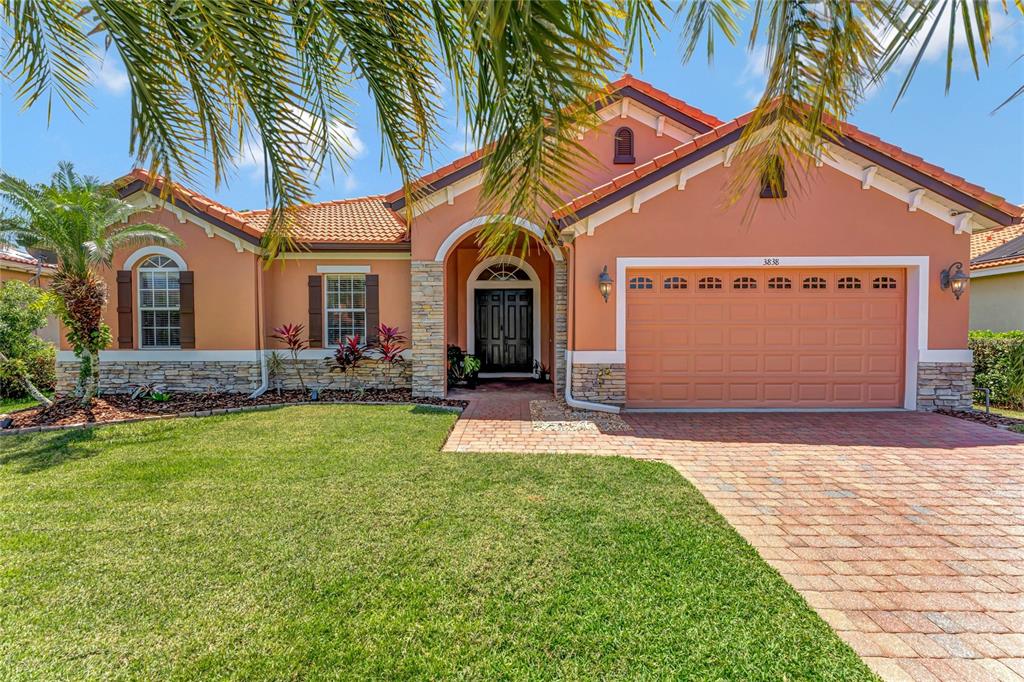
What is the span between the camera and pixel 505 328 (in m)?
13.9

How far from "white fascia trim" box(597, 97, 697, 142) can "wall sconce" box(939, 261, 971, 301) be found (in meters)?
5.93

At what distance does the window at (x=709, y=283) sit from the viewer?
930cm

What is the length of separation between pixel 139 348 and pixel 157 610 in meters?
10.4

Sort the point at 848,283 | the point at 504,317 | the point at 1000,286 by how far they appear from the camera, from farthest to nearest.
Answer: the point at 504,317
the point at 1000,286
the point at 848,283

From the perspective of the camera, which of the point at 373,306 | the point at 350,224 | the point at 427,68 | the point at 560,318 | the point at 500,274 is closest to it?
the point at 427,68

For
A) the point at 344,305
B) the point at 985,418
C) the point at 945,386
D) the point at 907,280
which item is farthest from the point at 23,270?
the point at 985,418

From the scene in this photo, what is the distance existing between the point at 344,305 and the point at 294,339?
1.43 m

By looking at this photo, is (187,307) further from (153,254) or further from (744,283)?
(744,283)

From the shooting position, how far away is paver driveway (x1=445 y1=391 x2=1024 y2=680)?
9.29ft

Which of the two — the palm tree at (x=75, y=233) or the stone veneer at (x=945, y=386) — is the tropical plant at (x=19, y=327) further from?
the stone veneer at (x=945, y=386)

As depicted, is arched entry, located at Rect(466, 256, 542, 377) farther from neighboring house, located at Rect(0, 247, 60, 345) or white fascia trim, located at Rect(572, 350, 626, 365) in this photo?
neighboring house, located at Rect(0, 247, 60, 345)

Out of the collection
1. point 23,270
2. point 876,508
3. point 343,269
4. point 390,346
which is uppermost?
point 23,270

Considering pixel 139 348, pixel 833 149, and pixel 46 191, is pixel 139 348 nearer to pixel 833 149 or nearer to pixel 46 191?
pixel 46 191

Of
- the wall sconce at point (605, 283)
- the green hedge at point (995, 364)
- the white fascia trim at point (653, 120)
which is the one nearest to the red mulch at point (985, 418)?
the green hedge at point (995, 364)
